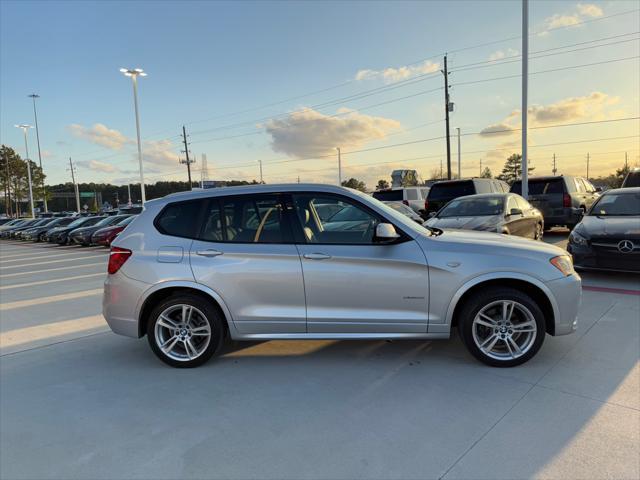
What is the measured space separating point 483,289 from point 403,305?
72cm

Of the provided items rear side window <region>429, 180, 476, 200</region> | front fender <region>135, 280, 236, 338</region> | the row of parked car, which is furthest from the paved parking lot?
the row of parked car

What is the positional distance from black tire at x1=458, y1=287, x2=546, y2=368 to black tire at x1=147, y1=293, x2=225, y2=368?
2220 millimetres

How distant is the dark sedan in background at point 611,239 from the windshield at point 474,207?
1.81 metres

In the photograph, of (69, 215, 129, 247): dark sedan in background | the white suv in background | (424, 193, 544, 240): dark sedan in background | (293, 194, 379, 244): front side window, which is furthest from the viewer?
(69, 215, 129, 247): dark sedan in background

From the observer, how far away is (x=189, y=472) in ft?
8.25

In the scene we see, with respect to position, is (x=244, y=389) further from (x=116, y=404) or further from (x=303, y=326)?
(x=116, y=404)

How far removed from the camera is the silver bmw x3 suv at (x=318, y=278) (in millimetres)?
3699

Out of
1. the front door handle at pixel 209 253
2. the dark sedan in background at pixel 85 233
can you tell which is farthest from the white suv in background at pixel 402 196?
the dark sedan in background at pixel 85 233

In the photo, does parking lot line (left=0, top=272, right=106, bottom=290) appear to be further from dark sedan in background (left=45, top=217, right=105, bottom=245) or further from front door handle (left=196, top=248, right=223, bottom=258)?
dark sedan in background (left=45, top=217, right=105, bottom=245)

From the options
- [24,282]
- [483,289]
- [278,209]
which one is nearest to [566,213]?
[483,289]

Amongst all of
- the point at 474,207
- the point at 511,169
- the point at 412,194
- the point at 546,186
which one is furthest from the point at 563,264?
the point at 511,169

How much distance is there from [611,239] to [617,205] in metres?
1.65

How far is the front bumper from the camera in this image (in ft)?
12.1

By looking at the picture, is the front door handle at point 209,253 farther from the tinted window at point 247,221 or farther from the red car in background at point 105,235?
the red car in background at point 105,235
